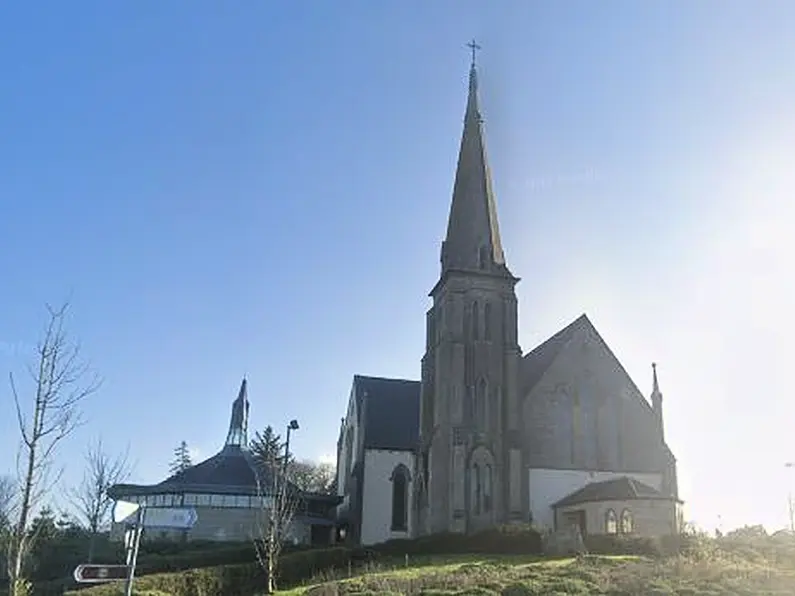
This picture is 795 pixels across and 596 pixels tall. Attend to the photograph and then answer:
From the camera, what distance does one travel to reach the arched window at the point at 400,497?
1970 inches

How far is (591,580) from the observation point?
22.7 m

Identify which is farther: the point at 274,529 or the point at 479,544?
the point at 479,544

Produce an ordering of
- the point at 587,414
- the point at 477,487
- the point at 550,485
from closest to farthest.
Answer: the point at 477,487
the point at 550,485
the point at 587,414

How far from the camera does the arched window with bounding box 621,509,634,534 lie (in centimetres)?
3935

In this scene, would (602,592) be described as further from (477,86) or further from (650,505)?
(477,86)

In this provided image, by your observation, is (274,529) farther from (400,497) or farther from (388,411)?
(388,411)

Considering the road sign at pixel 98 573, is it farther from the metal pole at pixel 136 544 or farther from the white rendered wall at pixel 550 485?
the white rendered wall at pixel 550 485

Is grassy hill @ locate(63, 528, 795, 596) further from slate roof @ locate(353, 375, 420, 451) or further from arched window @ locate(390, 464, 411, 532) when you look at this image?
slate roof @ locate(353, 375, 420, 451)

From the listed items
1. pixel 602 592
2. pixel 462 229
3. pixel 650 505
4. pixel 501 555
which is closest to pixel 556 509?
pixel 650 505

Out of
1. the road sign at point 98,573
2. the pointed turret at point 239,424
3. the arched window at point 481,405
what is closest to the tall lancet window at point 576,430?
the arched window at point 481,405

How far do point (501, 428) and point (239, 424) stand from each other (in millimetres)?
27291

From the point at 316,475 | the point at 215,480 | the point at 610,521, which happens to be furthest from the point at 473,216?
the point at 316,475

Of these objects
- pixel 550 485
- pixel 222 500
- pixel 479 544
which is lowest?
pixel 479 544

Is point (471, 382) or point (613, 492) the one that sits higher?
point (471, 382)
